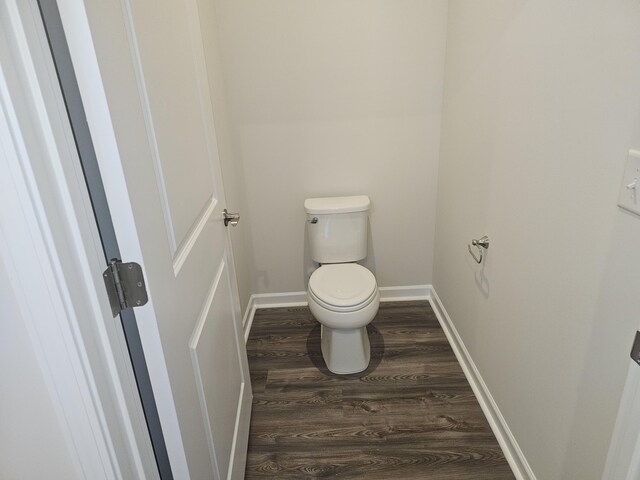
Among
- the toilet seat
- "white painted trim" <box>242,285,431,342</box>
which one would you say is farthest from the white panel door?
"white painted trim" <box>242,285,431,342</box>

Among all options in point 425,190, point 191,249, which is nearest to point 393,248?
point 425,190

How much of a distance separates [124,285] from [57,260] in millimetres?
147

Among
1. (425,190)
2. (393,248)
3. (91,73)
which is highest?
(91,73)

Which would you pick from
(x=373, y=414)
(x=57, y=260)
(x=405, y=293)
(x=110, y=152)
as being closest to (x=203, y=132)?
(x=110, y=152)

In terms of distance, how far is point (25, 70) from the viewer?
0.56 m

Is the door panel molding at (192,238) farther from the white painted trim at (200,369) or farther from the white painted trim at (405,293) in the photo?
the white painted trim at (405,293)

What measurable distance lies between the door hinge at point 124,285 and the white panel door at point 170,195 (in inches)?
0.6

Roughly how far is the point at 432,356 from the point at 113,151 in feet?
6.26

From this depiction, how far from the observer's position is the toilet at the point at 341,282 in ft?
6.24

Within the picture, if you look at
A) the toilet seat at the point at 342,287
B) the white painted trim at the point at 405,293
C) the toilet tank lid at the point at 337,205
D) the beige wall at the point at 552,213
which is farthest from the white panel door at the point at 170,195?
the white painted trim at the point at 405,293

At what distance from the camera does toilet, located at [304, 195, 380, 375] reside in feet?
6.24

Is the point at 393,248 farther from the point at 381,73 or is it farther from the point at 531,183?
the point at 531,183

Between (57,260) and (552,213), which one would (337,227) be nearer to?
(552,213)

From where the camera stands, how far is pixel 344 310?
1.88 meters
